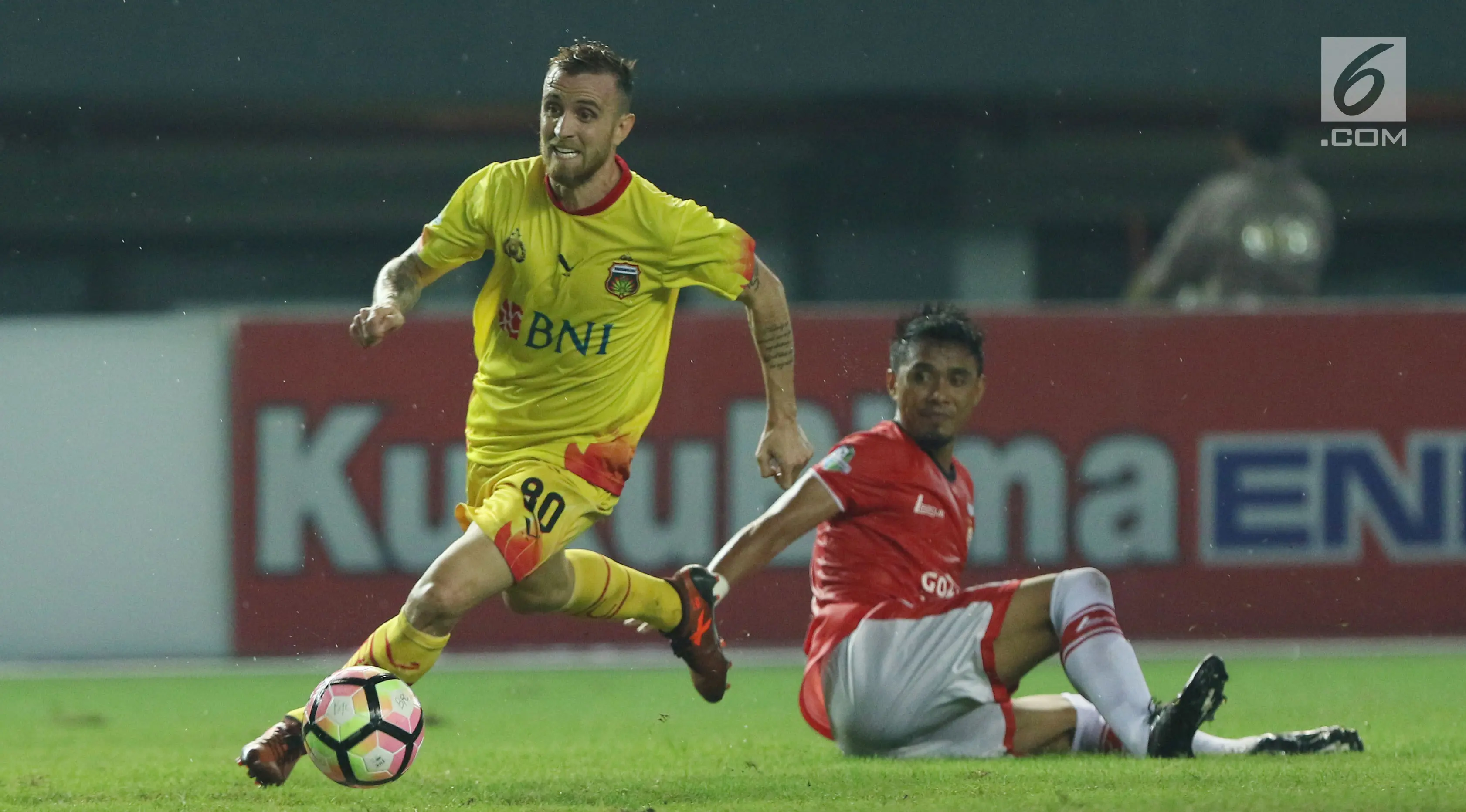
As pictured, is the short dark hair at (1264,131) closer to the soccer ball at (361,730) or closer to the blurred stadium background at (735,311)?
the blurred stadium background at (735,311)

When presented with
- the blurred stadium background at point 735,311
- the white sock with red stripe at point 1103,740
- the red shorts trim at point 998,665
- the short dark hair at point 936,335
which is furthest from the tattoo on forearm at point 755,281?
the blurred stadium background at point 735,311

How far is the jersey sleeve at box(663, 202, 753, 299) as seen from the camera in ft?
18.2

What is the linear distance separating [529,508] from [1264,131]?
6.75m

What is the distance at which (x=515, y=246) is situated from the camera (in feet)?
17.9

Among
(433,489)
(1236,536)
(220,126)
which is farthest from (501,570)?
(220,126)

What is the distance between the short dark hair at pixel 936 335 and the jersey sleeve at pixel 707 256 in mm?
577

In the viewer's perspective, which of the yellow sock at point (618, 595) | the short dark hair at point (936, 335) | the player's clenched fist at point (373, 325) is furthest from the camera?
the short dark hair at point (936, 335)

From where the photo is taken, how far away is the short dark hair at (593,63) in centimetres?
538

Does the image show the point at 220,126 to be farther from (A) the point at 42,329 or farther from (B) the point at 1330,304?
(B) the point at 1330,304

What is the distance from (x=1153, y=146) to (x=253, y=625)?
7445 mm

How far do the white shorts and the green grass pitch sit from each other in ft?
0.39

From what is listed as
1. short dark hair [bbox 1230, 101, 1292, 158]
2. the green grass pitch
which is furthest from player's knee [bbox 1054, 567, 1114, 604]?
short dark hair [bbox 1230, 101, 1292, 158]

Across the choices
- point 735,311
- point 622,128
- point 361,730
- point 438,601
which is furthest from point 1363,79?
point 361,730

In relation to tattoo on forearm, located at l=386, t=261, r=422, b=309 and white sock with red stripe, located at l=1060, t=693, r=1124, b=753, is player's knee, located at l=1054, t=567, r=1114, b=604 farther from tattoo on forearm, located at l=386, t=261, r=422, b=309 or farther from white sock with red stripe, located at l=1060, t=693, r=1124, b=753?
tattoo on forearm, located at l=386, t=261, r=422, b=309
